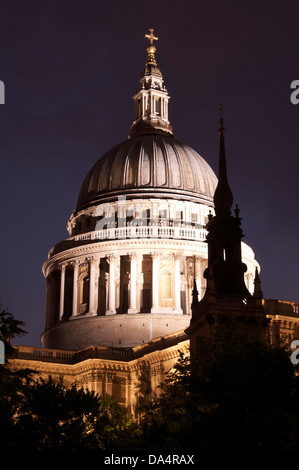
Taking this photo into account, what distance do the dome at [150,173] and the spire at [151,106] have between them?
12.2 ft

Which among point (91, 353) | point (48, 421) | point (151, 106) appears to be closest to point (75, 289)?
point (91, 353)

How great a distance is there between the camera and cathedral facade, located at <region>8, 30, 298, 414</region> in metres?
88.4

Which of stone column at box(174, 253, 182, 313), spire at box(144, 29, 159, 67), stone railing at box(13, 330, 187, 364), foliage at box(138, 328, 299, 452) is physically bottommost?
foliage at box(138, 328, 299, 452)

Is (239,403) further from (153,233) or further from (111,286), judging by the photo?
(153,233)

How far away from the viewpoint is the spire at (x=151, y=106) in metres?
119

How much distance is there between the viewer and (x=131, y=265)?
336 feet

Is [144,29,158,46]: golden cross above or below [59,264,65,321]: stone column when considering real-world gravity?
above

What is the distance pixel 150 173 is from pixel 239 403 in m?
64.5

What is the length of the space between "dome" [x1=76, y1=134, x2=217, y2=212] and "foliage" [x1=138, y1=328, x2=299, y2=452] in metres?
57.9

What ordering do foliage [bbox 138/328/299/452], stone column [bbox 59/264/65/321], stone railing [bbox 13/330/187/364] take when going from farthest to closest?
stone column [bbox 59/264/65/321] → stone railing [bbox 13/330/187/364] → foliage [bbox 138/328/299/452]

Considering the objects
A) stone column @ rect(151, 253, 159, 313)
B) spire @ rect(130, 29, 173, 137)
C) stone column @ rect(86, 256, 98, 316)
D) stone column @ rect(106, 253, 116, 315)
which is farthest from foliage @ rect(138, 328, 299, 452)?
spire @ rect(130, 29, 173, 137)

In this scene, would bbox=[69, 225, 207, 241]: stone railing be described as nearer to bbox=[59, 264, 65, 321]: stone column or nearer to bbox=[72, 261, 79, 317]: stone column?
bbox=[72, 261, 79, 317]: stone column

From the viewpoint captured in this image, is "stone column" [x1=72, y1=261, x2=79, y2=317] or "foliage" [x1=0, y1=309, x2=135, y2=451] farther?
"stone column" [x1=72, y1=261, x2=79, y2=317]

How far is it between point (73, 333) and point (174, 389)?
4610 centimetres
